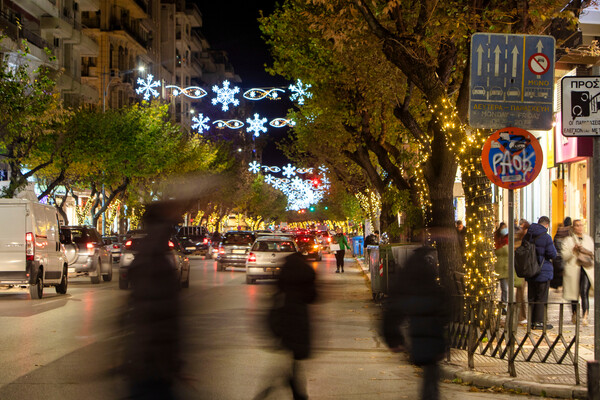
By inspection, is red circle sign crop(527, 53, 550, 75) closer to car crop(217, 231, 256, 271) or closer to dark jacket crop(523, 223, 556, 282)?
dark jacket crop(523, 223, 556, 282)

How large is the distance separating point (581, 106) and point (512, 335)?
2.94m

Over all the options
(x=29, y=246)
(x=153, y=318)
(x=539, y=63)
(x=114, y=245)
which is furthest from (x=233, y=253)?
(x=153, y=318)

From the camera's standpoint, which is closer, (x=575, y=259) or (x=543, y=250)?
(x=543, y=250)

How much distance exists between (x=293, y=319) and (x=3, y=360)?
509cm

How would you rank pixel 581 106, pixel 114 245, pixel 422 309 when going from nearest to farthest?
pixel 422 309 < pixel 581 106 < pixel 114 245

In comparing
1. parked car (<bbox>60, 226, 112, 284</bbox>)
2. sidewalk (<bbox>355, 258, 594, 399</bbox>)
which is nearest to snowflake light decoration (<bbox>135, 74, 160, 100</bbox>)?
parked car (<bbox>60, 226, 112, 284</bbox>)

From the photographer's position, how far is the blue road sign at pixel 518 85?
10.5m

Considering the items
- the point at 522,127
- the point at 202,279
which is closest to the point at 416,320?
the point at 522,127

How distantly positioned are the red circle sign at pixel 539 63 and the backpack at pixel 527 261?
4.21 m

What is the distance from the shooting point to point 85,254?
2695cm

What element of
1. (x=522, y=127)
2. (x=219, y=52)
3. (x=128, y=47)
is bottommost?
(x=522, y=127)

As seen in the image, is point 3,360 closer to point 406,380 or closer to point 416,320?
point 406,380

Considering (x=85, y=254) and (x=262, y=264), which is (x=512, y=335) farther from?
(x=85, y=254)

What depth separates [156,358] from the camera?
7215 mm
